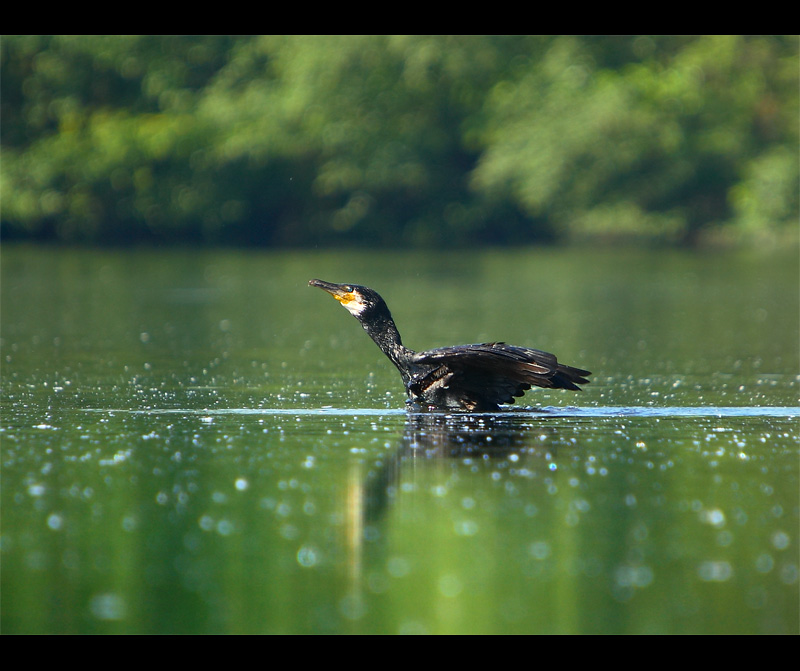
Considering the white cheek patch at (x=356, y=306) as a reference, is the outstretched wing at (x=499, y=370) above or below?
below

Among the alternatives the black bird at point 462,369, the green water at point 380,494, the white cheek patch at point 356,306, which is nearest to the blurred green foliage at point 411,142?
the green water at point 380,494

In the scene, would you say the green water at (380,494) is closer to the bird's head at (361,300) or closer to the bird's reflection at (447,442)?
the bird's reflection at (447,442)

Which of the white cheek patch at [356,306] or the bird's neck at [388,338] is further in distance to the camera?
the white cheek patch at [356,306]

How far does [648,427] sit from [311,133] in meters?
32.5

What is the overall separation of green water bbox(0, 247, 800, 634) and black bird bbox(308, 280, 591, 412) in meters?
0.28

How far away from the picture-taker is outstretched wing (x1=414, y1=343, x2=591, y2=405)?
8.43 metres

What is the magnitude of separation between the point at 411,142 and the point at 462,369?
3149 centimetres

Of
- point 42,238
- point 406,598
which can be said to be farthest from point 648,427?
point 42,238

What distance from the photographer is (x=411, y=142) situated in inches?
1561

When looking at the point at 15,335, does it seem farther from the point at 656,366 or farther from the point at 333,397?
the point at 656,366

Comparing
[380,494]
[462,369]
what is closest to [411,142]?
[462,369]

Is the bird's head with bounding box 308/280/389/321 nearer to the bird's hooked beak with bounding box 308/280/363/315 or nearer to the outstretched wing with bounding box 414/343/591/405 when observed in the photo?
the bird's hooked beak with bounding box 308/280/363/315

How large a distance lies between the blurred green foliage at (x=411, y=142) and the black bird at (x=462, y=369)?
29237 mm

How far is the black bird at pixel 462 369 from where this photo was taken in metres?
8.46
